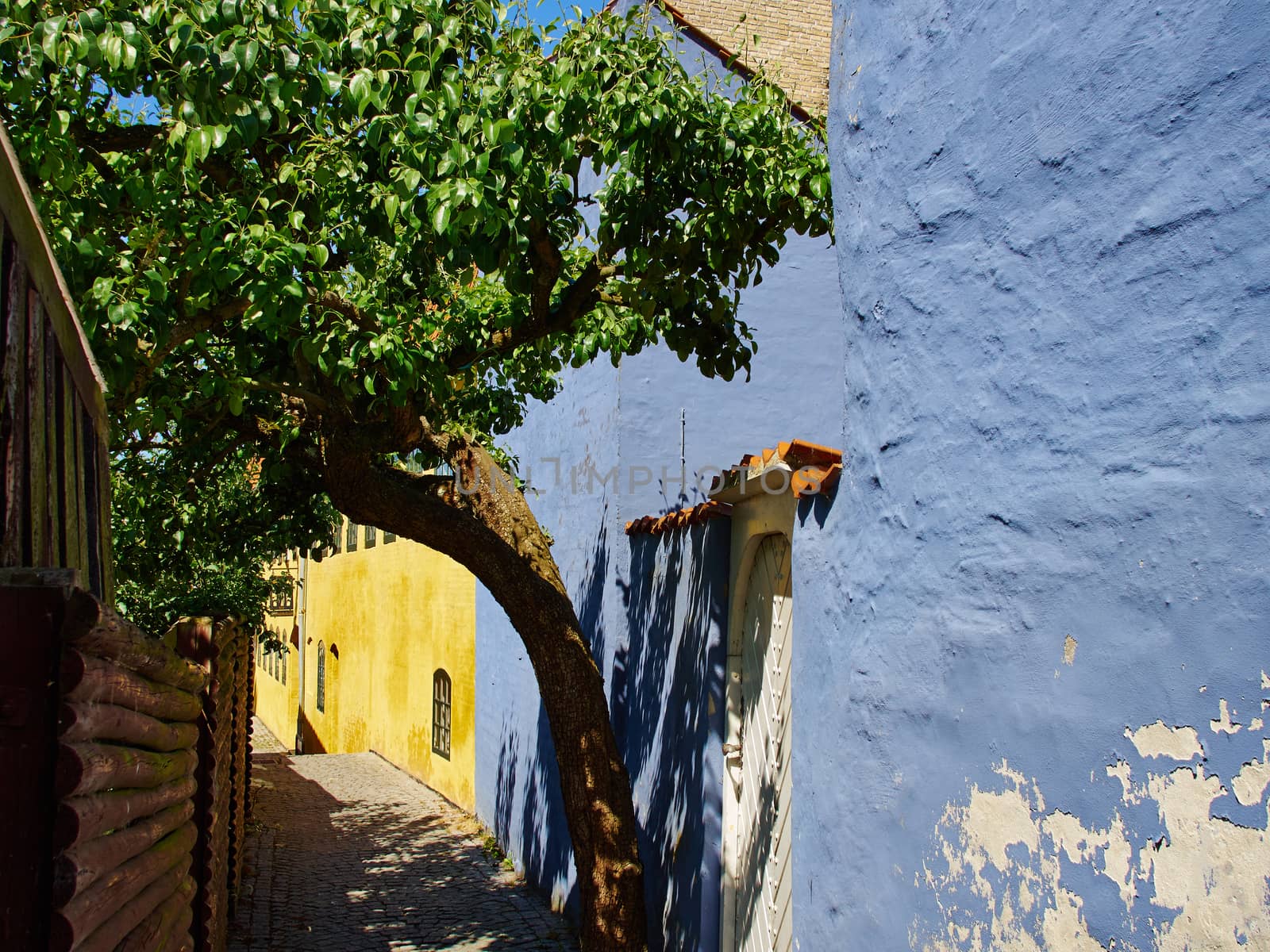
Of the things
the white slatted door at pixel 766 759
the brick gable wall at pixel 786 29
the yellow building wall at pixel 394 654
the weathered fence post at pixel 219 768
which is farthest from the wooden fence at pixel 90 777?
the yellow building wall at pixel 394 654

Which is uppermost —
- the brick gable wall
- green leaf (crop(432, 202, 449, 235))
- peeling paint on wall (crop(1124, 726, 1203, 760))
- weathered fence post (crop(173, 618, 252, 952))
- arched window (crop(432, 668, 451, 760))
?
the brick gable wall

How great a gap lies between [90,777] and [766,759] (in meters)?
4.09

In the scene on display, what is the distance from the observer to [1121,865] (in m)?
2.50

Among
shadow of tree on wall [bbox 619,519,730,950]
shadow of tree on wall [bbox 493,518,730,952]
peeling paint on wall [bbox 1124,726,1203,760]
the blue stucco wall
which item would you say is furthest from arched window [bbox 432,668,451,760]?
peeling paint on wall [bbox 1124,726,1203,760]

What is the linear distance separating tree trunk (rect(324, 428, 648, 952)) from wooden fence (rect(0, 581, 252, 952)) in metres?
3.23

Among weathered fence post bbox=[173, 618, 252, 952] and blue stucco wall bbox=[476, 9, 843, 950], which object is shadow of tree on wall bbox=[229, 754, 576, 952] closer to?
weathered fence post bbox=[173, 618, 252, 952]

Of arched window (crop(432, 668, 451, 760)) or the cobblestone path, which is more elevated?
arched window (crop(432, 668, 451, 760))

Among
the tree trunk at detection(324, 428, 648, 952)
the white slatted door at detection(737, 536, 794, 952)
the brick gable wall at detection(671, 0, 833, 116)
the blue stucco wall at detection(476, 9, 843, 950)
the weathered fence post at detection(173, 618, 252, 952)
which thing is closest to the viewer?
the weathered fence post at detection(173, 618, 252, 952)

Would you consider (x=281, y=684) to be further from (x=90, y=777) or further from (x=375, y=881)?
(x=90, y=777)

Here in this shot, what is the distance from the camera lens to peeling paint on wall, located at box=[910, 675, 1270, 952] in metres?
2.23

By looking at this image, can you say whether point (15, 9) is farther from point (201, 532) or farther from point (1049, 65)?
point (201, 532)

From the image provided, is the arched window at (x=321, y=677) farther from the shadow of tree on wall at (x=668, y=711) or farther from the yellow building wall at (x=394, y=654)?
the shadow of tree on wall at (x=668, y=711)

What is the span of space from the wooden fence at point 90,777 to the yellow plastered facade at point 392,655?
32.1 feet

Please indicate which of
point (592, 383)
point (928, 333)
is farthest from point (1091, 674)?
point (592, 383)
